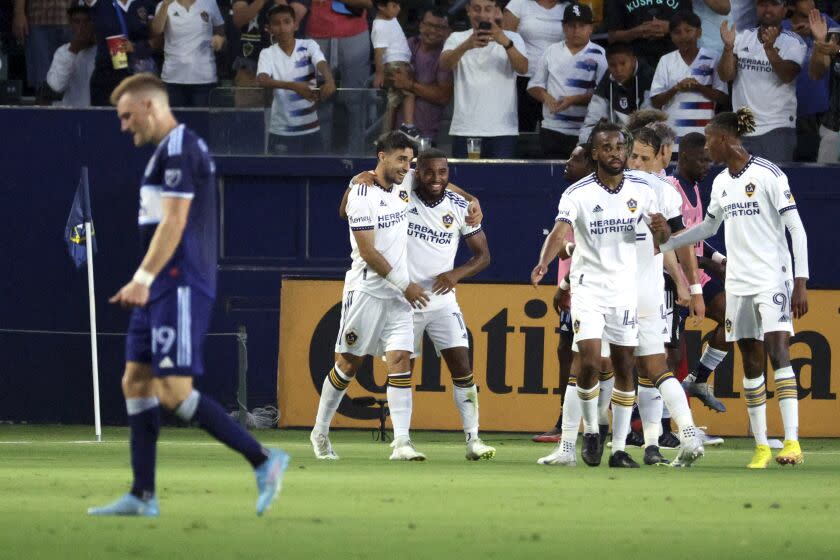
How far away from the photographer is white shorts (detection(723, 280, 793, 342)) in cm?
1141

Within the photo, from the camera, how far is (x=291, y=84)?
55.8 feet

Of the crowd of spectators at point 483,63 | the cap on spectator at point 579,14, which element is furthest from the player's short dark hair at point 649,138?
the cap on spectator at point 579,14

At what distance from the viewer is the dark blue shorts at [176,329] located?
7.24 metres

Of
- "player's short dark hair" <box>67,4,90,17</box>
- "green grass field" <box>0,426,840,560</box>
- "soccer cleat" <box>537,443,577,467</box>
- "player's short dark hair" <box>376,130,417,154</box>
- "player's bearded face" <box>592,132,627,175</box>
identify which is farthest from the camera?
"player's short dark hair" <box>67,4,90,17</box>

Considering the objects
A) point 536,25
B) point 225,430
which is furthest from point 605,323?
point 536,25

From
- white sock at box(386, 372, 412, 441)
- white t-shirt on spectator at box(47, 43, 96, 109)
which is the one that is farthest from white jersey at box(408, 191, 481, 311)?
white t-shirt on spectator at box(47, 43, 96, 109)

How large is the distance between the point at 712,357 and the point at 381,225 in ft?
11.9

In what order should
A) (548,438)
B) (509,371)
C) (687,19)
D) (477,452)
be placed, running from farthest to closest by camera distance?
(687,19) → (509,371) → (548,438) → (477,452)

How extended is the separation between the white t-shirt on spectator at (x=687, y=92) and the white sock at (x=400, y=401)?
19.6 feet

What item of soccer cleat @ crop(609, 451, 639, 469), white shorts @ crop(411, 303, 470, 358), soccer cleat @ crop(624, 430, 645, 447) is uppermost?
white shorts @ crop(411, 303, 470, 358)

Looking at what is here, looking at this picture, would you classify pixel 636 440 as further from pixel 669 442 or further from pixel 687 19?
pixel 687 19

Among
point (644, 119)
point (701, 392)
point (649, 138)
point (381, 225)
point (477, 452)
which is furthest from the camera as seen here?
point (701, 392)

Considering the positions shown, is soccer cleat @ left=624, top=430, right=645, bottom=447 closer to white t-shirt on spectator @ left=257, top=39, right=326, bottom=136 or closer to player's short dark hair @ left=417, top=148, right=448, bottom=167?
player's short dark hair @ left=417, top=148, right=448, bottom=167

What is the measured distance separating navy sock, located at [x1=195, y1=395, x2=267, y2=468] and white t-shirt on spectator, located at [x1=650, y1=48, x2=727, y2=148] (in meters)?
10.3
